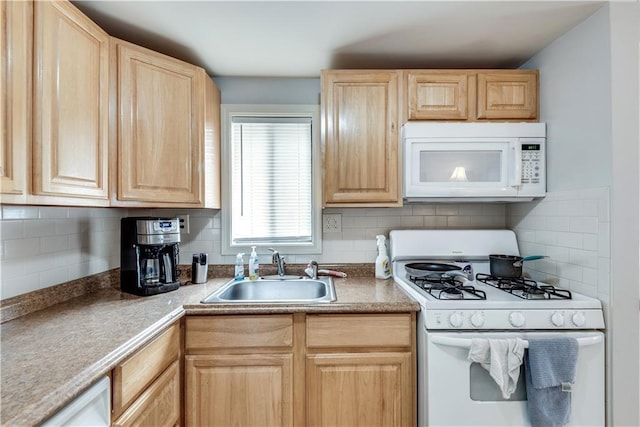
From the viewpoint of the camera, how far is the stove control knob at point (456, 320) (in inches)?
52.3

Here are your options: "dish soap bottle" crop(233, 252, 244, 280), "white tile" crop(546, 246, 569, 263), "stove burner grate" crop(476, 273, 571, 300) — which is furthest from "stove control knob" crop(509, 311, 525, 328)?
"dish soap bottle" crop(233, 252, 244, 280)

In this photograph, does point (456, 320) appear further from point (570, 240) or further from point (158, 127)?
point (158, 127)

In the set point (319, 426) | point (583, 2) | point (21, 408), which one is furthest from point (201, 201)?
point (583, 2)

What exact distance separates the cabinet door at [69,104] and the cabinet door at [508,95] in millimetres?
1874

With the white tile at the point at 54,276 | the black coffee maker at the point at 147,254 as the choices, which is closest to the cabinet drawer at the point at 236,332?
the black coffee maker at the point at 147,254

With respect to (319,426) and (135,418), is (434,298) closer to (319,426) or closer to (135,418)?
(319,426)

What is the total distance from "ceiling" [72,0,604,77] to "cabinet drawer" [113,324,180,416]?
139 centimetres

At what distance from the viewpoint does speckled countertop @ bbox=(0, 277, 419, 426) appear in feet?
2.42

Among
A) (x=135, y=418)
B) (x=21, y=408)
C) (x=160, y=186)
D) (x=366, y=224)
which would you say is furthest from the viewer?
(x=366, y=224)

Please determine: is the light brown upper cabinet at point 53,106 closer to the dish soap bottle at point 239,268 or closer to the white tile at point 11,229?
the white tile at point 11,229

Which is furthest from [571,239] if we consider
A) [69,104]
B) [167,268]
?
[69,104]

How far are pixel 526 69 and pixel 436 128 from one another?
714mm

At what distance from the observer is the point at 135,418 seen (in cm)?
105

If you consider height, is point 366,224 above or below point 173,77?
below
